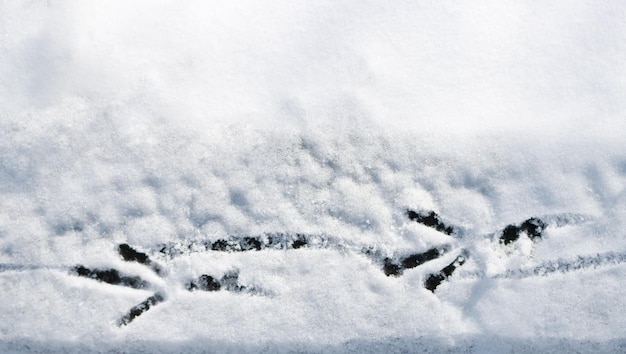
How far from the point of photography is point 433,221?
1557mm

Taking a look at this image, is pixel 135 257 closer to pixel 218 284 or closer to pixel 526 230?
pixel 218 284

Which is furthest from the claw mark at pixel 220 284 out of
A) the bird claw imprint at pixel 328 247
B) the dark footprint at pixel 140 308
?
Answer: the dark footprint at pixel 140 308

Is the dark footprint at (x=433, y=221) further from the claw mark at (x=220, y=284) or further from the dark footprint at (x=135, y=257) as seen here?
the dark footprint at (x=135, y=257)

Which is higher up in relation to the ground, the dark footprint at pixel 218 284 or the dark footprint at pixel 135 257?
the dark footprint at pixel 135 257

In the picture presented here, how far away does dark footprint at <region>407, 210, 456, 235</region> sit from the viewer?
61.2 inches

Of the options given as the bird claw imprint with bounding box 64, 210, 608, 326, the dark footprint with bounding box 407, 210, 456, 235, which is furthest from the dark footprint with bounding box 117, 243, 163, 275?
the dark footprint with bounding box 407, 210, 456, 235

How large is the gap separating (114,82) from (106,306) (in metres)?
0.76

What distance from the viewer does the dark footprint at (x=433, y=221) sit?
155cm

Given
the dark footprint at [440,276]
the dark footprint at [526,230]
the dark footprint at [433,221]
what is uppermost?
the dark footprint at [433,221]

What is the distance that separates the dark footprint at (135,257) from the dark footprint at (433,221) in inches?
35.6

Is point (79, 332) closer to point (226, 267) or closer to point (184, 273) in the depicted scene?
point (184, 273)

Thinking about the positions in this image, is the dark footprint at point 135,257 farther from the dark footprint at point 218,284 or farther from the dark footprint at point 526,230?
the dark footprint at point 526,230

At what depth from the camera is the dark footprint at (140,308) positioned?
1.53 m

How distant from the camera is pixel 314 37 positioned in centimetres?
148
